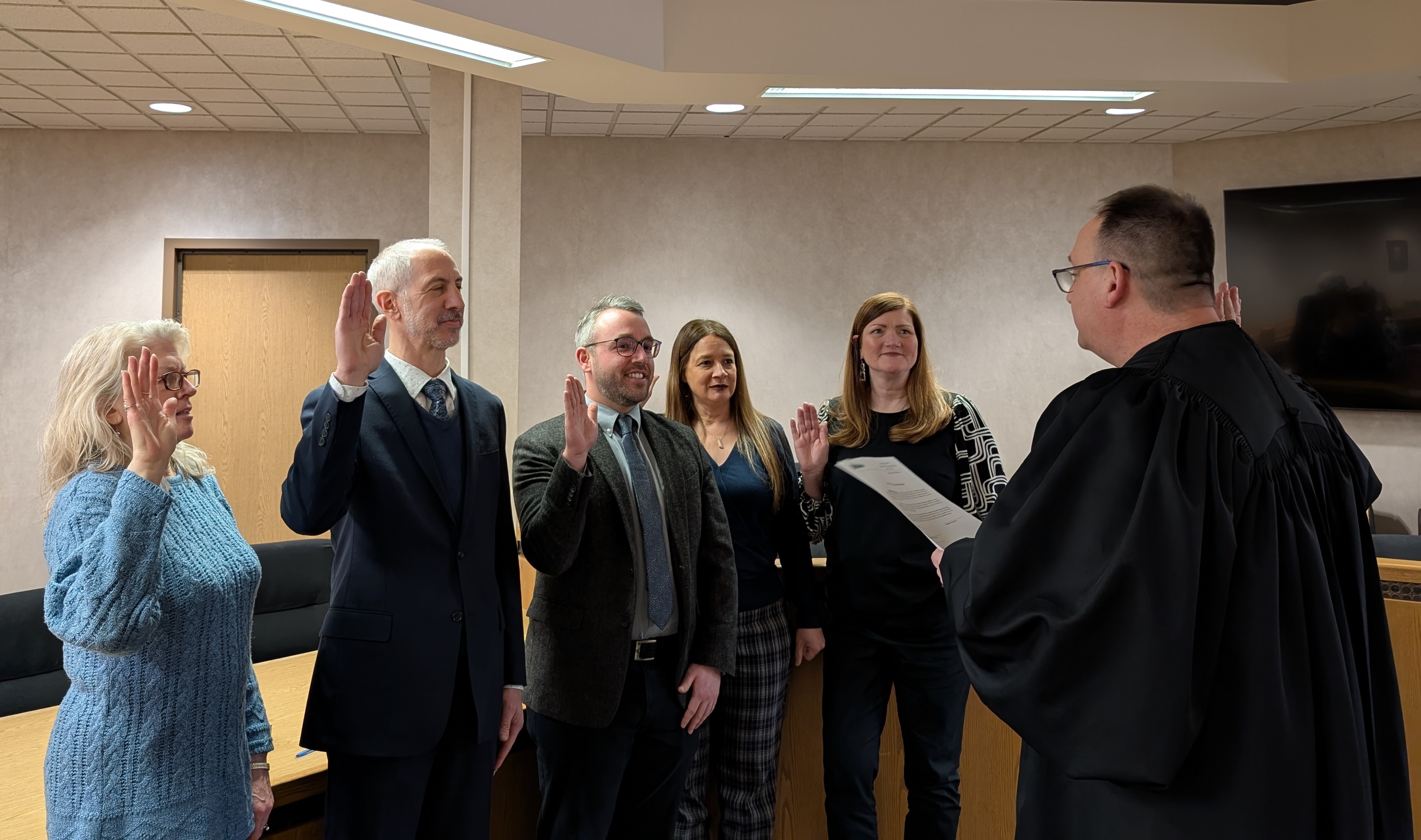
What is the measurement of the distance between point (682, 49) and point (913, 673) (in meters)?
2.75

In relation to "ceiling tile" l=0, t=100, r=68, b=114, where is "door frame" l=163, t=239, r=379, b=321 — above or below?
below

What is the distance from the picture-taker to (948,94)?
4.26 metres

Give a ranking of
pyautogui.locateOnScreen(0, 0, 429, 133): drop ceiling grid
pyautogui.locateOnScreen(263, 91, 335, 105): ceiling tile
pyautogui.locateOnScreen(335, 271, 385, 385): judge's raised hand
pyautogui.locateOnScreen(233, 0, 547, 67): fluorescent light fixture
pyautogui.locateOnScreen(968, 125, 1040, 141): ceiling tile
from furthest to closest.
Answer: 1. pyautogui.locateOnScreen(968, 125, 1040, 141): ceiling tile
2. pyautogui.locateOnScreen(263, 91, 335, 105): ceiling tile
3. pyautogui.locateOnScreen(0, 0, 429, 133): drop ceiling grid
4. pyautogui.locateOnScreen(233, 0, 547, 67): fluorescent light fixture
5. pyautogui.locateOnScreen(335, 271, 385, 385): judge's raised hand

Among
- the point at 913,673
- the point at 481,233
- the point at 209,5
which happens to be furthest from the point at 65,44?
the point at 913,673

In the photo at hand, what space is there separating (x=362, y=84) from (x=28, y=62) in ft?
4.80

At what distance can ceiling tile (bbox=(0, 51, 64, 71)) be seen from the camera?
4.11 metres

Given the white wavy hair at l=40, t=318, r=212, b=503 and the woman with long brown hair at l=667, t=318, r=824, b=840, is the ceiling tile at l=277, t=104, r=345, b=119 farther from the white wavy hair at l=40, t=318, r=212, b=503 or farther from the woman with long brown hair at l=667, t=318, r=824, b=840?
the white wavy hair at l=40, t=318, r=212, b=503

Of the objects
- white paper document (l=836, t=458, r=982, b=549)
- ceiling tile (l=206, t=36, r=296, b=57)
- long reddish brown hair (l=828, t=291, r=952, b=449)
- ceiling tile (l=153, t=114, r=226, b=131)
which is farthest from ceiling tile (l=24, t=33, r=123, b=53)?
white paper document (l=836, t=458, r=982, b=549)

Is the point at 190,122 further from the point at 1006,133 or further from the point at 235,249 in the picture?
the point at 1006,133

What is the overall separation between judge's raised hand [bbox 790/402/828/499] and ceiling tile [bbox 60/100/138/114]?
445 cm

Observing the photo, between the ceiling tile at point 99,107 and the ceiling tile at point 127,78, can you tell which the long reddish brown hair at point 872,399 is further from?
the ceiling tile at point 99,107

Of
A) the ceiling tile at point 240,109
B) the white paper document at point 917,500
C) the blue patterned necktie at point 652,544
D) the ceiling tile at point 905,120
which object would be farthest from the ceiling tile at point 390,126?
the white paper document at point 917,500

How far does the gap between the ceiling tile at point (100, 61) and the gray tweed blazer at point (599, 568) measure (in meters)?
3.43

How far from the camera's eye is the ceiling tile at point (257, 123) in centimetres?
513
